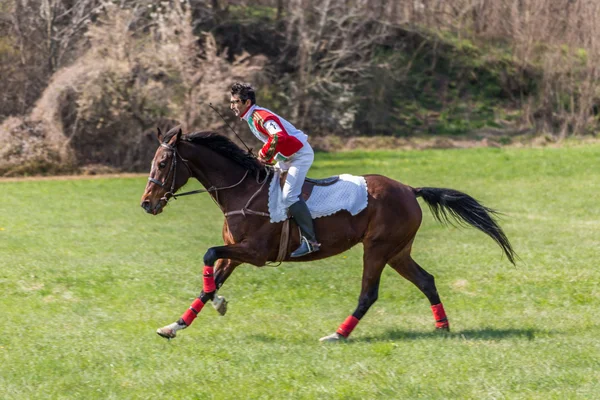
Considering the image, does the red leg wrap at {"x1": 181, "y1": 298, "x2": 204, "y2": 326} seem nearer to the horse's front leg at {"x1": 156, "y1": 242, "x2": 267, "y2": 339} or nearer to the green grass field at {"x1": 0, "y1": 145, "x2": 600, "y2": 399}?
the horse's front leg at {"x1": 156, "y1": 242, "x2": 267, "y2": 339}

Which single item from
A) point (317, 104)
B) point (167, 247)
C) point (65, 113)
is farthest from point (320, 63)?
point (167, 247)

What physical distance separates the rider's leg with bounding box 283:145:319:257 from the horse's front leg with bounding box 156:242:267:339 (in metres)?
0.55

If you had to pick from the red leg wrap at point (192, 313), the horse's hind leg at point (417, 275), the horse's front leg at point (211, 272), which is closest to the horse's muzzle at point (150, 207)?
the horse's front leg at point (211, 272)

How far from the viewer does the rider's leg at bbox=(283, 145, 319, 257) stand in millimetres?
9648

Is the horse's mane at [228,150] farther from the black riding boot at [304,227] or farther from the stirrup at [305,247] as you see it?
the stirrup at [305,247]

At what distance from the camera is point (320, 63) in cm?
4484

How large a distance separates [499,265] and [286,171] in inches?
234

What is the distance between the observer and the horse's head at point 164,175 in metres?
9.48

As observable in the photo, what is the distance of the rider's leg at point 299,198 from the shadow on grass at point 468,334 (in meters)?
1.23

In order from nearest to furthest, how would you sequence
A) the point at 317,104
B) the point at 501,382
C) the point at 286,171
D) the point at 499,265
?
the point at 501,382 < the point at 286,171 < the point at 499,265 < the point at 317,104

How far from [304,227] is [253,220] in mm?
580

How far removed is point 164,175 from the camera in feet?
31.2

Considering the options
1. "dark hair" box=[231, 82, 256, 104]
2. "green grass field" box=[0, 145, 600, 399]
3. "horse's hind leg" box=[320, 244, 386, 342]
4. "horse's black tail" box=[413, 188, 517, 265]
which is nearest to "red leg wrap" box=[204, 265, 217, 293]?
"green grass field" box=[0, 145, 600, 399]

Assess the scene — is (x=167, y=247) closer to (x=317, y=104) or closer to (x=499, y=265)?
(x=499, y=265)
